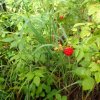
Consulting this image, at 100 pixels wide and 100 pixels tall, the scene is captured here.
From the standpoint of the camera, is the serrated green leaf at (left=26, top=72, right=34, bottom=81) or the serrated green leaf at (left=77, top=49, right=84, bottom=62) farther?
the serrated green leaf at (left=26, top=72, right=34, bottom=81)

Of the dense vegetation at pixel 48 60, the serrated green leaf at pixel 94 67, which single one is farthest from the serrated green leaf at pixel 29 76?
the serrated green leaf at pixel 94 67

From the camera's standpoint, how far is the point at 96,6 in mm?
1374

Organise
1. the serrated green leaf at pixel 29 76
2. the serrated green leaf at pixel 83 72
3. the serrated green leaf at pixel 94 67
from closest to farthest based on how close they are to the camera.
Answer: the serrated green leaf at pixel 94 67, the serrated green leaf at pixel 83 72, the serrated green leaf at pixel 29 76

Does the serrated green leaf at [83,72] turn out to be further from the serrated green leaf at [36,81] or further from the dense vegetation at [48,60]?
the serrated green leaf at [36,81]

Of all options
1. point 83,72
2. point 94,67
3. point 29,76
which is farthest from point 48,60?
point 94,67

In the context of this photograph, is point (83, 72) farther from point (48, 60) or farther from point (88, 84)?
point (48, 60)

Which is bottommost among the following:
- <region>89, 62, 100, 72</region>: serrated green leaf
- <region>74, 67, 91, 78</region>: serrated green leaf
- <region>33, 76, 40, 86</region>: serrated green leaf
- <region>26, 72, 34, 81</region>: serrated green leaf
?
<region>33, 76, 40, 86</region>: serrated green leaf

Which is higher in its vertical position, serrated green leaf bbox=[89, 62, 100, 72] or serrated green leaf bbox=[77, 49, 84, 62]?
serrated green leaf bbox=[77, 49, 84, 62]

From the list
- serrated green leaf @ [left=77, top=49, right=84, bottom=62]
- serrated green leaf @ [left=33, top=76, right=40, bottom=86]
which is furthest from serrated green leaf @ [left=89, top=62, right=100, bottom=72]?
serrated green leaf @ [left=33, top=76, right=40, bottom=86]

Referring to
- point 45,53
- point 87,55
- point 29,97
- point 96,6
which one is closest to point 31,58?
point 45,53

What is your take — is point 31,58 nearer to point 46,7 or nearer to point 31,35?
point 31,35

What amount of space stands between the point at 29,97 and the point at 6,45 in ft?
1.94

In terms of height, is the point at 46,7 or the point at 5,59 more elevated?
the point at 46,7

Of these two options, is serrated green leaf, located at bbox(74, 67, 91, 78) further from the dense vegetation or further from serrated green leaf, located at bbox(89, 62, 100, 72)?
serrated green leaf, located at bbox(89, 62, 100, 72)
